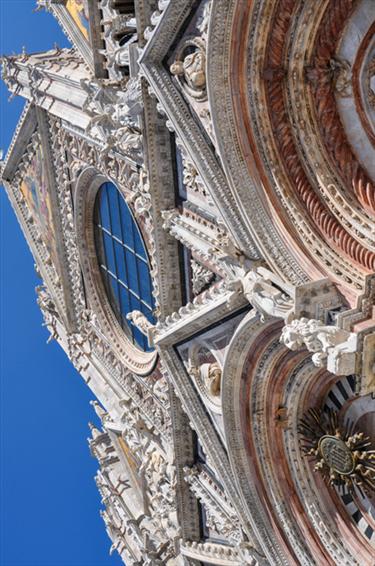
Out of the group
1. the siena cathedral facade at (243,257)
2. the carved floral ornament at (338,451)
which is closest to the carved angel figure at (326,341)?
the siena cathedral facade at (243,257)

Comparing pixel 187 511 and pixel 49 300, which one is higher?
pixel 49 300

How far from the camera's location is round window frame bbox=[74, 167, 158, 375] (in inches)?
508

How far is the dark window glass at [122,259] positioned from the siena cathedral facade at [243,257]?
0.34 feet

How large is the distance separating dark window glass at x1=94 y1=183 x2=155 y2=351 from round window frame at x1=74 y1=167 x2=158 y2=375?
4.5 inches

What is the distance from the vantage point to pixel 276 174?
25.3 feet

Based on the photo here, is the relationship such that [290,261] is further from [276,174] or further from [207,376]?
[207,376]

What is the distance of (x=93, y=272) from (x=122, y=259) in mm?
1596

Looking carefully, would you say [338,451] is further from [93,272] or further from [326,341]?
[93,272]

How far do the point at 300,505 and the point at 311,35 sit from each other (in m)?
6.12

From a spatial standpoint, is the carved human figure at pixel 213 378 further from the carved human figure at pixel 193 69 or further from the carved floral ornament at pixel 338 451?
the carved human figure at pixel 193 69

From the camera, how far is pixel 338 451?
7754mm

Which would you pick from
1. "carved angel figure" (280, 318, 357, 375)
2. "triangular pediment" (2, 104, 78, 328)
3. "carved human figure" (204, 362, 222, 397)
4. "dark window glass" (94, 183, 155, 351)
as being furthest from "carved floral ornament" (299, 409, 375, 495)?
"triangular pediment" (2, 104, 78, 328)

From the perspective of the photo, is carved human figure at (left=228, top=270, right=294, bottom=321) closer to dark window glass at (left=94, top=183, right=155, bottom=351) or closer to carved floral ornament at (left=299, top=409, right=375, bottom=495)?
carved floral ornament at (left=299, top=409, right=375, bottom=495)

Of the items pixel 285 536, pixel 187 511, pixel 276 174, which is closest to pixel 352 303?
pixel 276 174
